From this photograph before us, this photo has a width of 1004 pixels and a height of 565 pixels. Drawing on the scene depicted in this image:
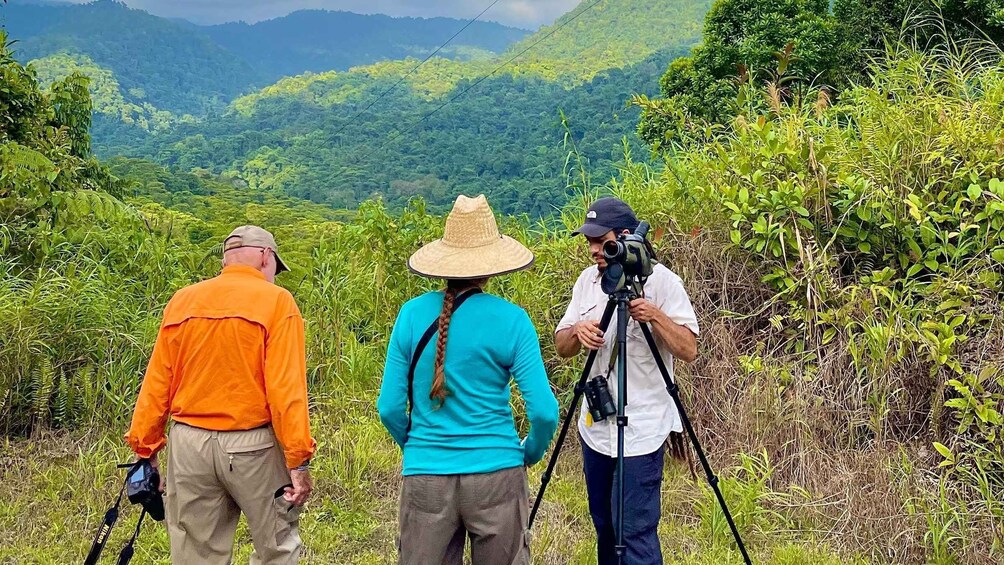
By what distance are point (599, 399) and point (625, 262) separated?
500mm

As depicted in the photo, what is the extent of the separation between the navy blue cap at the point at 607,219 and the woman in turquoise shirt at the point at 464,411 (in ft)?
1.73

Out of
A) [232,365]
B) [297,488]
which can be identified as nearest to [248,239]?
[232,365]

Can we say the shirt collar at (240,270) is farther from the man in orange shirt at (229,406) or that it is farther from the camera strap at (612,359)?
the camera strap at (612,359)

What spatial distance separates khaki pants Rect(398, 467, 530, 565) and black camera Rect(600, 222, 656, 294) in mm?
659

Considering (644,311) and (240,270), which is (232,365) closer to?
(240,270)

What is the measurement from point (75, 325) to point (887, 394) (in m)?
4.83

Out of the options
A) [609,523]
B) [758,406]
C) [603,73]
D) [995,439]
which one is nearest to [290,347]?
[609,523]

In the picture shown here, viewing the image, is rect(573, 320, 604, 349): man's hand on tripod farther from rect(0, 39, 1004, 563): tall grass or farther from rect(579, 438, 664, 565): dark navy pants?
rect(0, 39, 1004, 563): tall grass

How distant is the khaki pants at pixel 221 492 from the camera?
2689 millimetres

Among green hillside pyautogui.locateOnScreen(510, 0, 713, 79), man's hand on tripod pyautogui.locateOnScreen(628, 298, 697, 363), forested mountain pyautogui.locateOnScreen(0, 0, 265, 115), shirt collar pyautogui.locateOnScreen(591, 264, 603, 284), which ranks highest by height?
forested mountain pyautogui.locateOnScreen(0, 0, 265, 115)

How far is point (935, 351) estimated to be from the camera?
12.4 feet

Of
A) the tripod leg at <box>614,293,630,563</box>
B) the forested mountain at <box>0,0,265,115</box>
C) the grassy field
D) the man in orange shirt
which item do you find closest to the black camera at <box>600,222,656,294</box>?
the tripod leg at <box>614,293,630,563</box>

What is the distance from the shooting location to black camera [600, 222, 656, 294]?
8.13 ft

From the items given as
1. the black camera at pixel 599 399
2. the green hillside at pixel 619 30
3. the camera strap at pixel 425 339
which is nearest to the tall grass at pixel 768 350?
the black camera at pixel 599 399
